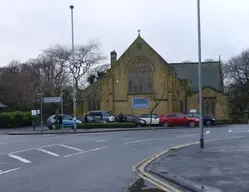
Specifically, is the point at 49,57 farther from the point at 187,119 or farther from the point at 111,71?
the point at 187,119

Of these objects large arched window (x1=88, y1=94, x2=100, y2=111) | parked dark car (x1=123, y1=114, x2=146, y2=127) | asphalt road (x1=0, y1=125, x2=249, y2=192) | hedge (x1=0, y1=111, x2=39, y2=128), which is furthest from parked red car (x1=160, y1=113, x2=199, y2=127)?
large arched window (x1=88, y1=94, x2=100, y2=111)

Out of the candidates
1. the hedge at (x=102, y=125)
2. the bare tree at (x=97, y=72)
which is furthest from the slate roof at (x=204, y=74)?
the hedge at (x=102, y=125)

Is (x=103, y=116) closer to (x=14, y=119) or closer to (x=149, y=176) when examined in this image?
(x=14, y=119)

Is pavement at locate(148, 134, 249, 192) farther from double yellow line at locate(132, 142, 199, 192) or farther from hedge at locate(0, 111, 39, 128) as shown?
hedge at locate(0, 111, 39, 128)

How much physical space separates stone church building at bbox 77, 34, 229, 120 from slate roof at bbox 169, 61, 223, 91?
795cm

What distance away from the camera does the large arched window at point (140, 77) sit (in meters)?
68.4

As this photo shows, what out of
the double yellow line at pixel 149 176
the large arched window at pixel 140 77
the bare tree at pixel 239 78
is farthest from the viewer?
the bare tree at pixel 239 78

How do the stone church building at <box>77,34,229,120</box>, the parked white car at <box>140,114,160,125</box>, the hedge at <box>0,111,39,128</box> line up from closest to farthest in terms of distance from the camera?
the parked white car at <box>140,114,160,125</box>, the hedge at <box>0,111,39,128</box>, the stone church building at <box>77,34,229,120</box>

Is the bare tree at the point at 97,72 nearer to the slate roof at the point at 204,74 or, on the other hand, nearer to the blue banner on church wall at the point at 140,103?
the slate roof at the point at 204,74

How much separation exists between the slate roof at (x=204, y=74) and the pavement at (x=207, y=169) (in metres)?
58.5

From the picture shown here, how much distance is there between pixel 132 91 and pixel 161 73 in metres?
5.12

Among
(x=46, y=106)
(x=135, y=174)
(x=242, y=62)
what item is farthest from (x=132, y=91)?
(x=135, y=174)

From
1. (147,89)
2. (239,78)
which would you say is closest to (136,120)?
(147,89)

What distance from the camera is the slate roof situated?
3049 inches
